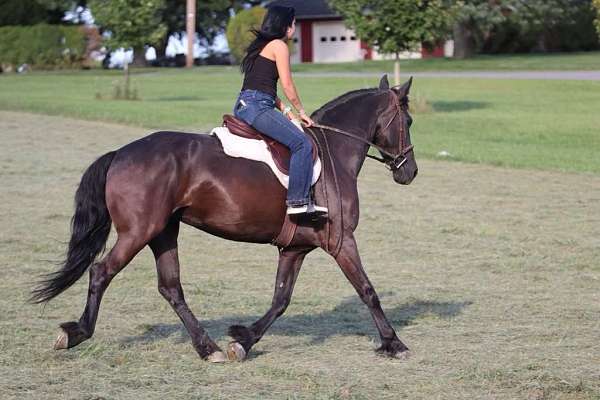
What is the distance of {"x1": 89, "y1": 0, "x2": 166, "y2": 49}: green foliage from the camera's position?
1567 inches

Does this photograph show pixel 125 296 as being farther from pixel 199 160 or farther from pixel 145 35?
pixel 145 35

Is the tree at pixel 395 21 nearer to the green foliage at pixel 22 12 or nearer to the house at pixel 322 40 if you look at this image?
the green foliage at pixel 22 12

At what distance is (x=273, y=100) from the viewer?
25.5 ft

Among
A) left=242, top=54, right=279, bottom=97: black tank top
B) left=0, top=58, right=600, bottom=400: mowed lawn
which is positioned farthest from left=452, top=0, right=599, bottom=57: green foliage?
left=242, top=54, right=279, bottom=97: black tank top

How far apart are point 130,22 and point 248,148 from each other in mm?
33180

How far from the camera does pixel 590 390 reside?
684 cm

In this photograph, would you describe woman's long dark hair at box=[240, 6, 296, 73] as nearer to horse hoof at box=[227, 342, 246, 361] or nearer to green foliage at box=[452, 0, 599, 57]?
horse hoof at box=[227, 342, 246, 361]

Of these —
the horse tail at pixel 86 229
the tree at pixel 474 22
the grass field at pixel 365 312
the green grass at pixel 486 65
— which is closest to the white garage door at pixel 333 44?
the tree at pixel 474 22

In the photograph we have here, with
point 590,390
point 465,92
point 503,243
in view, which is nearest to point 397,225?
point 503,243

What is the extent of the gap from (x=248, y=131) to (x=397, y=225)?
670cm

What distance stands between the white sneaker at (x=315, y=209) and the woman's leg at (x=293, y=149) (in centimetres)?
6

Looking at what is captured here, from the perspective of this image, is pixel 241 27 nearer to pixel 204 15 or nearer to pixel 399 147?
pixel 204 15

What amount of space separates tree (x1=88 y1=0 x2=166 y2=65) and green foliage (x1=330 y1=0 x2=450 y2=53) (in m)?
11.4

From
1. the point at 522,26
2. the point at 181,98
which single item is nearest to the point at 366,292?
the point at 181,98
